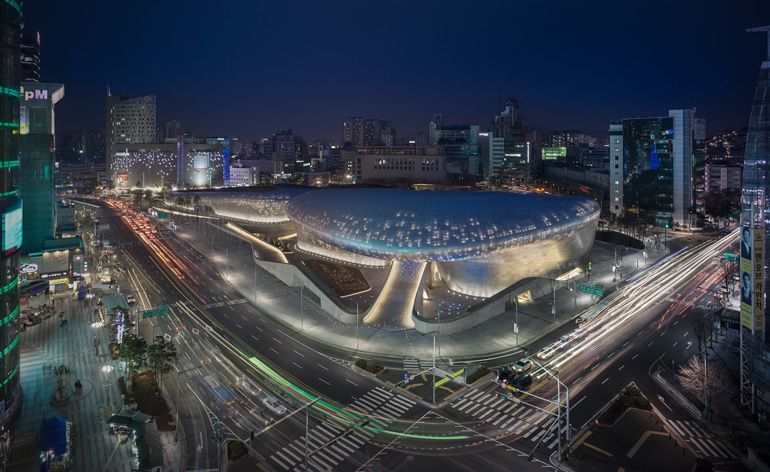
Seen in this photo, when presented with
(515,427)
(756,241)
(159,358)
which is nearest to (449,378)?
(515,427)

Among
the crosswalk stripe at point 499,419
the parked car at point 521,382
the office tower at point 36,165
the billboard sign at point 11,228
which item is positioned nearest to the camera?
the billboard sign at point 11,228

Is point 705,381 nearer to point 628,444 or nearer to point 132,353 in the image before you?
point 628,444

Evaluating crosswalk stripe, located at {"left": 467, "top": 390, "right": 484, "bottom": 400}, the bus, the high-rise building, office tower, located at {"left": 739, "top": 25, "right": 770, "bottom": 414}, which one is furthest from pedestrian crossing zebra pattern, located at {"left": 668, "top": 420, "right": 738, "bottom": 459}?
the high-rise building

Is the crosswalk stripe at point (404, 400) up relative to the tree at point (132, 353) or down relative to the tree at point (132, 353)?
down

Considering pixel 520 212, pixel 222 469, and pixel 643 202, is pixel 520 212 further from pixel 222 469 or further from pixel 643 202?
pixel 643 202

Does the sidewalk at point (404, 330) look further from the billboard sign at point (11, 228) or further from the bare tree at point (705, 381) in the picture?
the billboard sign at point (11, 228)

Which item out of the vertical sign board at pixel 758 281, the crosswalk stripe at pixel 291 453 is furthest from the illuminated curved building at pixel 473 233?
the crosswalk stripe at pixel 291 453
